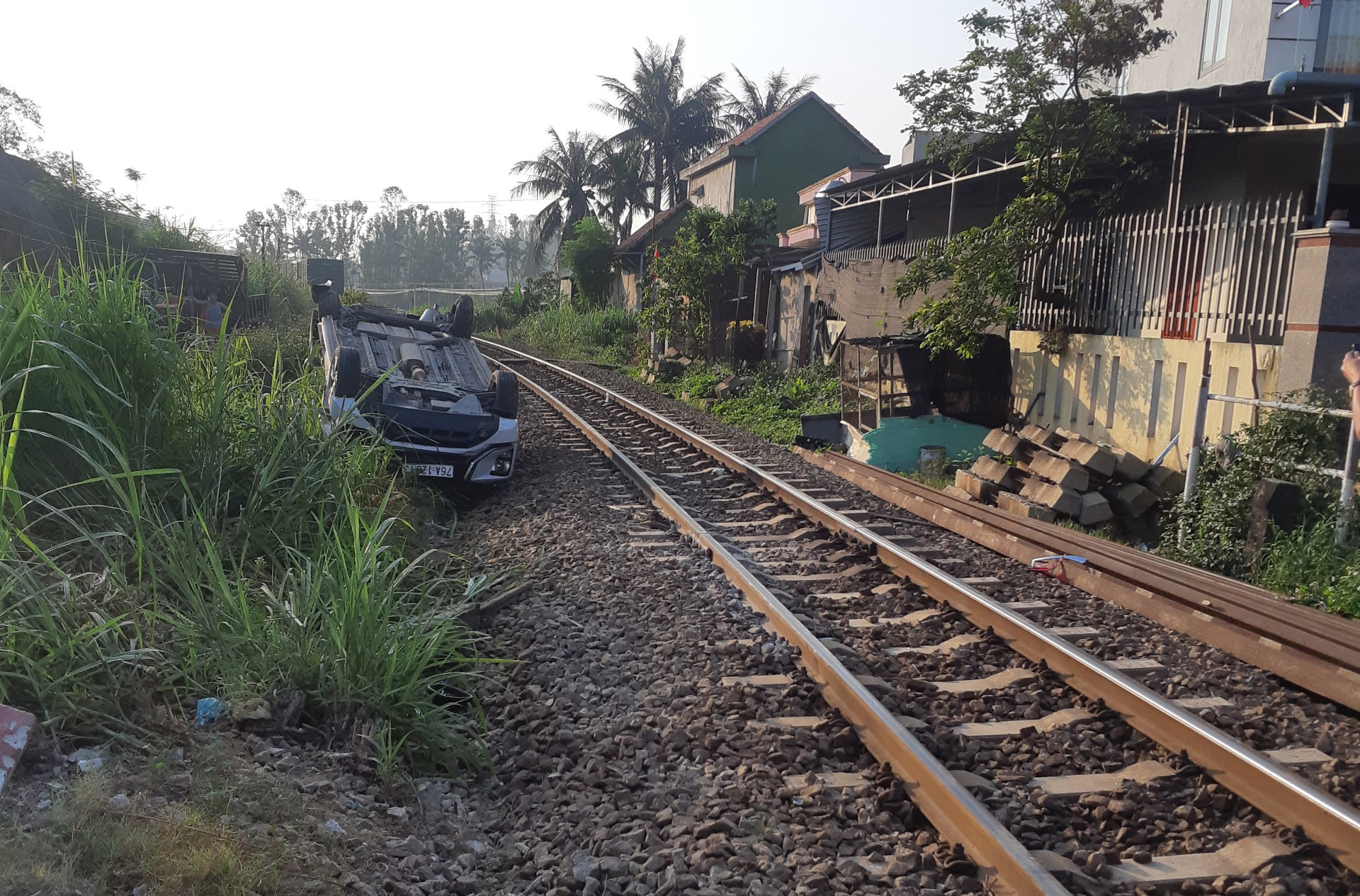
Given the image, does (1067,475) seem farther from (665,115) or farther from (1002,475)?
(665,115)

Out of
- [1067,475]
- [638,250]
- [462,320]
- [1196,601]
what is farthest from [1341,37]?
[638,250]

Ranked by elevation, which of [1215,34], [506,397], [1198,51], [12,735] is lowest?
[12,735]

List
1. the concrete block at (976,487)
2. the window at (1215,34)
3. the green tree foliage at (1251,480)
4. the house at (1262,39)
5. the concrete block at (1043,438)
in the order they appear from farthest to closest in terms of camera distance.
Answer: the window at (1215,34) → the house at (1262,39) → the concrete block at (1043,438) → the concrete block at (976,487) → the green tree foliage at (1251,480)

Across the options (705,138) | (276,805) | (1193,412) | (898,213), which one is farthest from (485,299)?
(276,805)

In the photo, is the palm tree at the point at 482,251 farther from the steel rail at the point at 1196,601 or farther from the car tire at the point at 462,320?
the steel rail at the point at 1196,601

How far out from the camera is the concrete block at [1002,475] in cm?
1008

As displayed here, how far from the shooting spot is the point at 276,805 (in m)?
3.34

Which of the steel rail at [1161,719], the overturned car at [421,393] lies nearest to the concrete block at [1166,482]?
the steel rail at [1161,719]

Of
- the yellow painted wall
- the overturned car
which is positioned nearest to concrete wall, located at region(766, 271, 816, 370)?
the yellow painted wall

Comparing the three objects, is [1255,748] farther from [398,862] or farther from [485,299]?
[485,299]

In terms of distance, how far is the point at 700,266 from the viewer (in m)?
23.4

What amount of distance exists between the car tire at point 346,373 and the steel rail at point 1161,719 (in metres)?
4.70

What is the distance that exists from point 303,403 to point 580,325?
2892 centimetres

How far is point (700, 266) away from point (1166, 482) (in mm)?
15652
